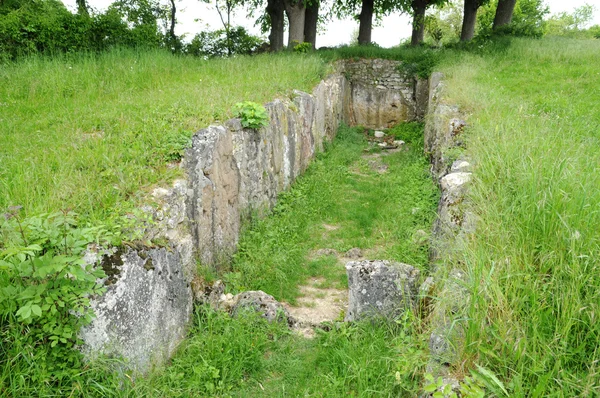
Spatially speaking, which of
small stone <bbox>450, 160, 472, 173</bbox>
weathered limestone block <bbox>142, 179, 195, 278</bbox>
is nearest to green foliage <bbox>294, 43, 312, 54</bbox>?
small stone <bbox>450, 160, 472, 173</bbox>

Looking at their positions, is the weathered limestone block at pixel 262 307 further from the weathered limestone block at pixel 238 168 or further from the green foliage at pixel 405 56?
the green foliage at pixel 405 56

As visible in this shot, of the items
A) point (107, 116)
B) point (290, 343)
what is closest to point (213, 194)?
point (107, 116)

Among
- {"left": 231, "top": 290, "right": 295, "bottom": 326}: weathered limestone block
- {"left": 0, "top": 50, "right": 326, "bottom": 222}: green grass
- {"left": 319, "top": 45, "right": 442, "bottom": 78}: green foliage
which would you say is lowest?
{"left": 231, "top": 290, "right": 295, "bottom": 326}: weathered limestone block

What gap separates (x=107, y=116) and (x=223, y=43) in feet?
51.1

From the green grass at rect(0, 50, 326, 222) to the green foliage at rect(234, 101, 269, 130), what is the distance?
A: 7.1 inches

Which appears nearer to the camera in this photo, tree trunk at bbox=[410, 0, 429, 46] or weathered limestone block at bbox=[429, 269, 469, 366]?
weathered limestone block at bbox=[429, 269, 469, 366]

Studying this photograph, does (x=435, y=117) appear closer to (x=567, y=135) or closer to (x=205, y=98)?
(x=567, y=135)

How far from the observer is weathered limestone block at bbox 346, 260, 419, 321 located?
168 inches

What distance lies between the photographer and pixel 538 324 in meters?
2.50

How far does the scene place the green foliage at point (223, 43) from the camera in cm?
1947

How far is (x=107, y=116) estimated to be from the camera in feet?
19.2

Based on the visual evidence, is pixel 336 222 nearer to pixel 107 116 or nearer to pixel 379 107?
pixel 107 116

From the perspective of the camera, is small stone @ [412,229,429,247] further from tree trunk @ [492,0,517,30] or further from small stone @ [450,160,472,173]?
tree trunk @ [492,0,517,30]

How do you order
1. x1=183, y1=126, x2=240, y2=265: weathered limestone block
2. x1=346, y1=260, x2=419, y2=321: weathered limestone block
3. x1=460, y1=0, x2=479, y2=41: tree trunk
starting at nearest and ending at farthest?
x1=346, y1=260, x2=419, y2=321: weathered limestone block → x1=183, y1=126, x2=240, y2=265: weathered limestone block → x1=460, y1=0, x2=479, y2=41: tree trunk
